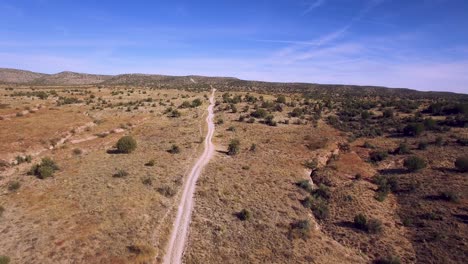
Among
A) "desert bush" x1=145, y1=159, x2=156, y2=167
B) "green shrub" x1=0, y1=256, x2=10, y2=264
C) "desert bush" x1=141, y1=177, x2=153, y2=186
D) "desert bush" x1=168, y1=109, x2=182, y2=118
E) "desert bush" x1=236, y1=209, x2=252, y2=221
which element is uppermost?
"desert bush" x1=168, y1=109, x2=182, y2=118

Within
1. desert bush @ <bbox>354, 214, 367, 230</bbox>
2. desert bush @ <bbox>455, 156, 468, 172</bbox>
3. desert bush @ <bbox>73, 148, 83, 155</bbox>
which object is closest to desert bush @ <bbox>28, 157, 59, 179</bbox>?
desert bush @ <bbox>73, 148, 83, 155</bbox>

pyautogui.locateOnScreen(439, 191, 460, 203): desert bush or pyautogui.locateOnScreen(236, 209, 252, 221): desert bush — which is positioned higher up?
pyautogui.locateOnScreen(439, 191, 460, 203): desert bush

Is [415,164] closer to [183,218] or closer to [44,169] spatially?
[183,218]

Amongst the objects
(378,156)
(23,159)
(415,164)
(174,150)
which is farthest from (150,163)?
(415,164)

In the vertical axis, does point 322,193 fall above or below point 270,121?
below

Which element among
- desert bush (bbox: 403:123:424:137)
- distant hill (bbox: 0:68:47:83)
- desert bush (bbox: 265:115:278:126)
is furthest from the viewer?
distant hill (bbox: 0:68:47:83)

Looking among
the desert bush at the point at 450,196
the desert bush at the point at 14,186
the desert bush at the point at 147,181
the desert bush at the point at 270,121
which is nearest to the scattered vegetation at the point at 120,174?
the desert bush at the point at 147,181

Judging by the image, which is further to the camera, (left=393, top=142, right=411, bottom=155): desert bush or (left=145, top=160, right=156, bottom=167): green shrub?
(left=393, top=142, right=411, bottom=155): desert bush

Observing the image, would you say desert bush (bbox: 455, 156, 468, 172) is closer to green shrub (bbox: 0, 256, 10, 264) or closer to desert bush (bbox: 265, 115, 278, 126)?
desert bush (bbox: 265, 115, 278, 126)

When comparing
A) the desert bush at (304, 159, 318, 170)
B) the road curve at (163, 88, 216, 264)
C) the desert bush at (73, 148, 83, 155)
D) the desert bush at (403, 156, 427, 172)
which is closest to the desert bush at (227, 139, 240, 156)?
the road curve at (163, 88, 216, 264)

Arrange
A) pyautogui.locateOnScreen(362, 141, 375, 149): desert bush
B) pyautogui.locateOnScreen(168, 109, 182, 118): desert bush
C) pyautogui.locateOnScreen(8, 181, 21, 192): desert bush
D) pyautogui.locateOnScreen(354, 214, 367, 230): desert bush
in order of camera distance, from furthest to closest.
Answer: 1. pyautogui.locateOnScreen(168, 109, 182, 118): desert bush
2. pyautogui.locateOnScreen(362, 141, 375, 149): desert bush
3. pyautogui.locateOnScreen(8, 181, 21, 192): desert bush
4. pyautogui.locateOnScreen(354, 214, 367, 230): desert bush

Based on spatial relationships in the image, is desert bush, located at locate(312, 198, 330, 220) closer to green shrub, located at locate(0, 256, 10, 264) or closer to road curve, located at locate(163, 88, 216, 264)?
road curve, located at locate(163, 88, 216, 264)
